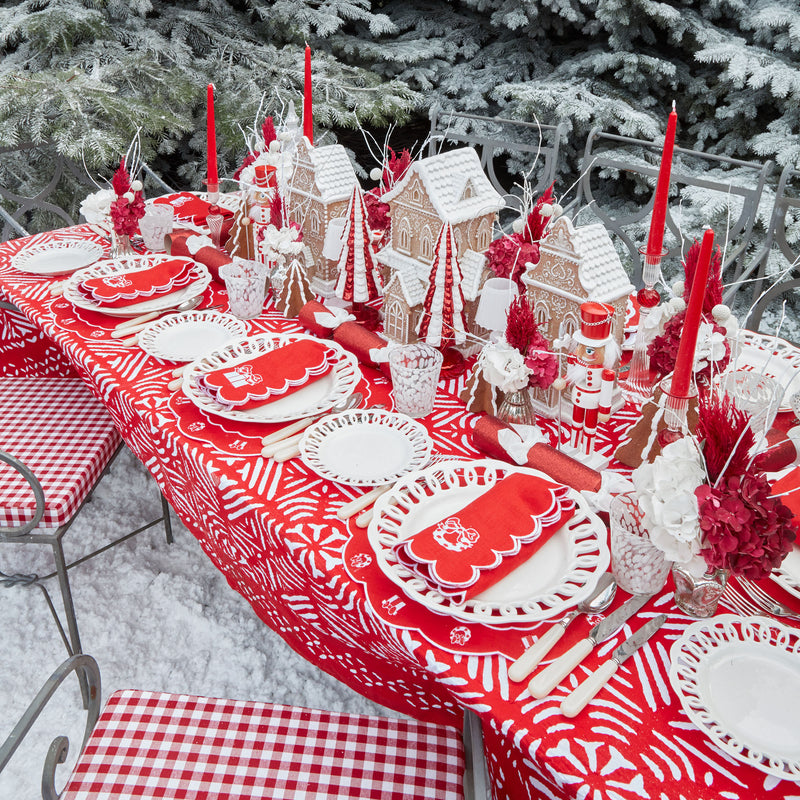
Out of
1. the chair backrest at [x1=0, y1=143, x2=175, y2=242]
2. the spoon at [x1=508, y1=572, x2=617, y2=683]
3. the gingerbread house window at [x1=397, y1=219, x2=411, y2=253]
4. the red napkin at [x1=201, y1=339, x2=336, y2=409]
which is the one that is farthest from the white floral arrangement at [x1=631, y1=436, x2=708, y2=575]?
the chair backrest at [x1=0, y1=143, x2=175, y2=242]

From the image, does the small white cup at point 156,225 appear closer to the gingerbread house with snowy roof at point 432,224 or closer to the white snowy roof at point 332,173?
the white snowy roof at point 332,173

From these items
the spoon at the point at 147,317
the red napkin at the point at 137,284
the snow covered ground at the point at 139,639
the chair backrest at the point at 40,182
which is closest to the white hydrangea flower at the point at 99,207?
the red napkin at the point at 137,284

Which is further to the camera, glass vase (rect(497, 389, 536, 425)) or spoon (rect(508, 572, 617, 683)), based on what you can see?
glass vase (rect(497, 389, 536, 425))

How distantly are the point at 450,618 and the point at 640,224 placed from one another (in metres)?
3.07

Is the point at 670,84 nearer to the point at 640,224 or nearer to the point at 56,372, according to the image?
the point at 640,224

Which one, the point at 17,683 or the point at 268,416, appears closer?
the point at 268,416

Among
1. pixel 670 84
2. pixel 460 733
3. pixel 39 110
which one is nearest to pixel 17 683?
pixel 460 733

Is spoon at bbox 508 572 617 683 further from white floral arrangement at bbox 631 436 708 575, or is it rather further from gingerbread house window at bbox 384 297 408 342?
gingerbread house window at bbox 384 297 408 342

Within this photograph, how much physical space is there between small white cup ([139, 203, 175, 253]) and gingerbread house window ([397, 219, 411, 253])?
78 centimetres

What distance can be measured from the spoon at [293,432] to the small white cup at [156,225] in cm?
95

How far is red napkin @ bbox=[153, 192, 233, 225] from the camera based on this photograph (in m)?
2.10

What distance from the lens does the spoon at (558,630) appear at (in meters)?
0.78

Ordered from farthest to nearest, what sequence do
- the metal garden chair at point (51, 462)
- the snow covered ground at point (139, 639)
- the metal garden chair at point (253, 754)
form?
the snow covered ground at point (139, 639), the metal garden chair at point (51, 462), the metal garden chair at point (253, 754)

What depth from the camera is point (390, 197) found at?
57.1 inches
